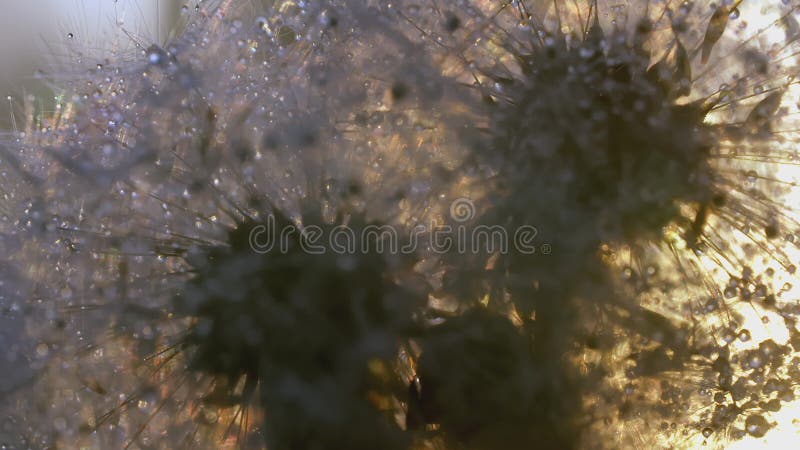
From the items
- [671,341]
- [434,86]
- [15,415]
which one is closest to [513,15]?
[434,86]

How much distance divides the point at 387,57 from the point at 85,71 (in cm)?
20

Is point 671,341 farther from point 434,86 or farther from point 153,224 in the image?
point 153,224

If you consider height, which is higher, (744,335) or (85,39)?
(85,39)

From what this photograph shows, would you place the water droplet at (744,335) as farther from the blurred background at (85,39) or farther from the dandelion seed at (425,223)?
the blurred background at (85,39)

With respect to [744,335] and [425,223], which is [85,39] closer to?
[425,223]

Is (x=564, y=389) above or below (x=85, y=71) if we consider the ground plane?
below

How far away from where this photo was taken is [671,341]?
0.43 meters

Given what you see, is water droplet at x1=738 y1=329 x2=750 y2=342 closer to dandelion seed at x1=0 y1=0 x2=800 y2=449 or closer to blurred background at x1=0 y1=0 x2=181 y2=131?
dandelion seed at x1=0 y1=0 x2=800 y2=449

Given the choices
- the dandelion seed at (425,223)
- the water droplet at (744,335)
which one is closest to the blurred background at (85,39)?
the dandelion seed at (425,223)

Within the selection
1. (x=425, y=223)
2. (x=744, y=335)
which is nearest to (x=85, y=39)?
(x=425, y=223)

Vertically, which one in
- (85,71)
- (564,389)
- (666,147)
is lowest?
(564,389)

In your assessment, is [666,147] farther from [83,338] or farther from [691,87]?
[83,338]

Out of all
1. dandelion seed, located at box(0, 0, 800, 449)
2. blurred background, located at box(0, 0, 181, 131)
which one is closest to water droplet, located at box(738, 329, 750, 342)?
dandelion seed, located at box(0, 0, 800, 449)

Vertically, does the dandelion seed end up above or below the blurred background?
below
